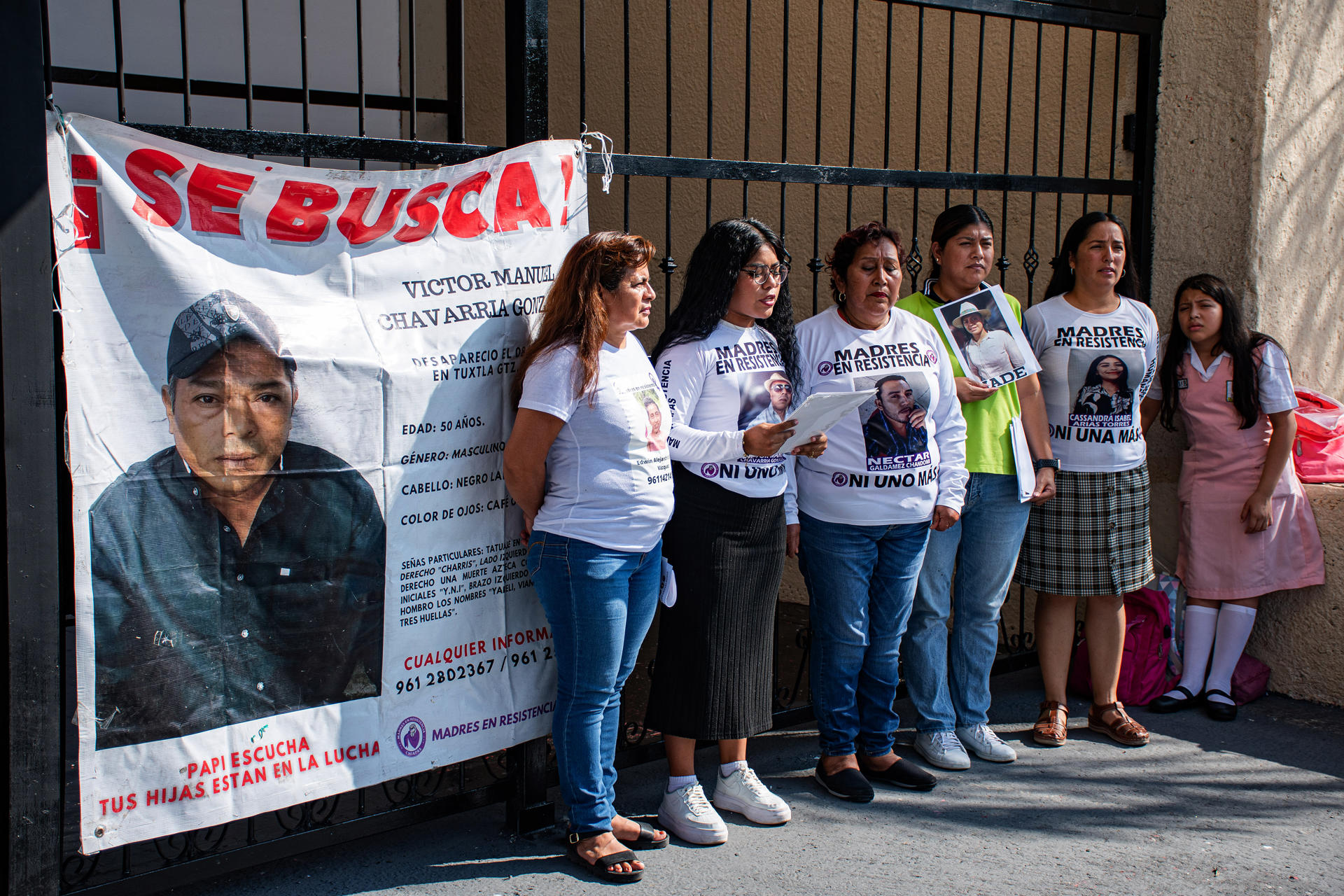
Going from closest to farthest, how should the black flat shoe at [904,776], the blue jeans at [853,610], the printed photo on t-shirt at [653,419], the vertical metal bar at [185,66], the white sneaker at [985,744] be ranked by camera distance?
the vertical metal bar at [185,66] < the printed photo on t-shirt at [653,419] < the blue jeans at [853,610] < the black flat shoe at [904,776] < the white sneaker at [985,744]

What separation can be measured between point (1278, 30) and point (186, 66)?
15.1 ft

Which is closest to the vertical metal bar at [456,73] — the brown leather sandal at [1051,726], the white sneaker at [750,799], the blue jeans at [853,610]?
the blue jeans at [853,610]

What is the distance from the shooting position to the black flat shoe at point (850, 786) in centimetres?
367

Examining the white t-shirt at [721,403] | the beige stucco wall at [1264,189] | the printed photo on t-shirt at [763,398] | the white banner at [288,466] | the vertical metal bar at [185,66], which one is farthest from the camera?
the beige stucco wall at [1264,189]

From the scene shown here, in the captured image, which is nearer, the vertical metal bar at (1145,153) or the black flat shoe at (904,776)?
the black flat shoe at (904,776)

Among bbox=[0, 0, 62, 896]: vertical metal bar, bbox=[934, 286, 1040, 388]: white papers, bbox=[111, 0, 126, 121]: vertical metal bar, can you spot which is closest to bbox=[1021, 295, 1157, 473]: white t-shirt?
bbox=[934, 286, 1040, 388]: white papers

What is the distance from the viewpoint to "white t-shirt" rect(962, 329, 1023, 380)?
3885 millimetres

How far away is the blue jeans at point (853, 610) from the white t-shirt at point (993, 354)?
644mm

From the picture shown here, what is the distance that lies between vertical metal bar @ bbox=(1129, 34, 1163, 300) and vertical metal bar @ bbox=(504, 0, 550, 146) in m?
3.19

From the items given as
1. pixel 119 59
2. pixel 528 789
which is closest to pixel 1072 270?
pixel 528 789

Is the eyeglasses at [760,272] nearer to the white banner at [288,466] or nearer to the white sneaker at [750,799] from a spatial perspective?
the white banner at [288,466]

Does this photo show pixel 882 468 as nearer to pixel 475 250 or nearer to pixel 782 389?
pixel 782 389

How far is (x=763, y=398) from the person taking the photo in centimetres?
335

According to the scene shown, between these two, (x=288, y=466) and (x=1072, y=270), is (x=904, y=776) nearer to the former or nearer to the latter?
(x=1072, y=270)
